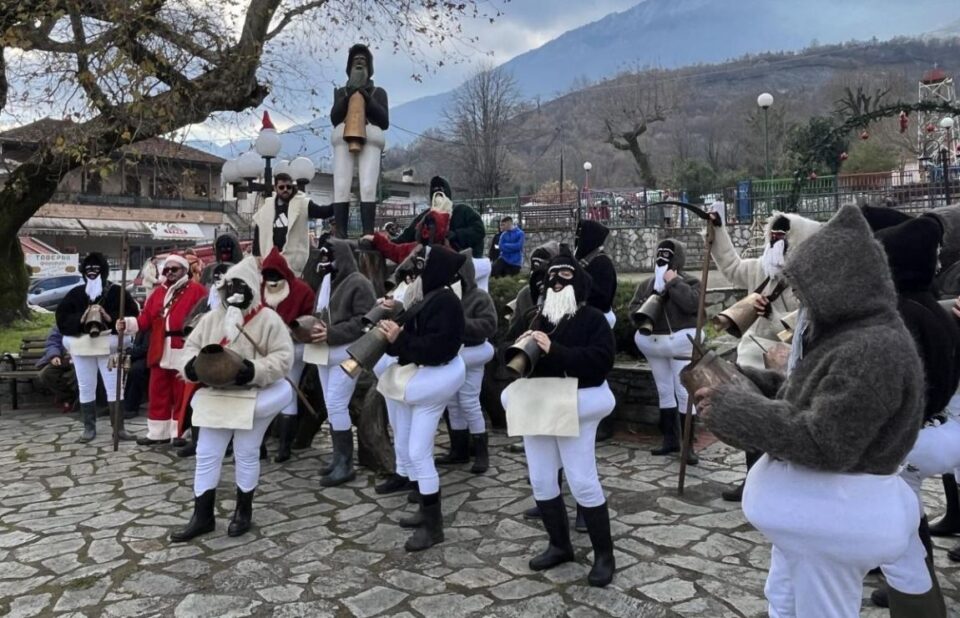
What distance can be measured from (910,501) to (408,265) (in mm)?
3695

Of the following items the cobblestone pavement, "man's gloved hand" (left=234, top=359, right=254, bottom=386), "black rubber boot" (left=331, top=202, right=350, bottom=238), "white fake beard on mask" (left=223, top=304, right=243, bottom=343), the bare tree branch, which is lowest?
the cobblestone pavement

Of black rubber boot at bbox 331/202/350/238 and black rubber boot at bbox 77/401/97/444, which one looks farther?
black rubber boot at bbox 331/202/350/238

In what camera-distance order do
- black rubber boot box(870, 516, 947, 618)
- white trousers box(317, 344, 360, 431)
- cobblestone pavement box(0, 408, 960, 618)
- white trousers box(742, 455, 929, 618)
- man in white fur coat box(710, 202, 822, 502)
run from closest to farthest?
white trousers box(742, 455, 929, 618) → black rubber boot box(870, 516, 947, 618) → cobblestone pavement box(0, 408, 960, 618) → man in white fur coat box(710, 202, 822, 502) → white trousers box(317, 344, 360, 431)

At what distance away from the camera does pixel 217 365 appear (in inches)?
189

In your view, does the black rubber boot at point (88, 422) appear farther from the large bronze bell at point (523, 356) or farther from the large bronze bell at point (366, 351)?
the large bronze bell at point (523, 356)

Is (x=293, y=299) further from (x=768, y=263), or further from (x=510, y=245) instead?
(x=510, y=245)

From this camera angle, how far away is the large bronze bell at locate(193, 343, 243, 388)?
480cm

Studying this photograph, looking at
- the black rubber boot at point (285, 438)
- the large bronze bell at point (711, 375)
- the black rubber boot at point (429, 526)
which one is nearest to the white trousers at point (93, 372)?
the black rubber boot at point (285, 438)

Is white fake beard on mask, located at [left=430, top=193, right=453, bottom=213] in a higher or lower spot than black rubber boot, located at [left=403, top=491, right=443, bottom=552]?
higher

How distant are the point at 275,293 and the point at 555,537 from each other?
3.47m

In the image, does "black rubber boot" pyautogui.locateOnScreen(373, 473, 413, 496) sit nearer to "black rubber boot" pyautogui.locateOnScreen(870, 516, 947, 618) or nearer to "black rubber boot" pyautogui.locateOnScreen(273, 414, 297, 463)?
"black rubber boot" pyautogui.locateOnScreen(273, 414, 297, 463)

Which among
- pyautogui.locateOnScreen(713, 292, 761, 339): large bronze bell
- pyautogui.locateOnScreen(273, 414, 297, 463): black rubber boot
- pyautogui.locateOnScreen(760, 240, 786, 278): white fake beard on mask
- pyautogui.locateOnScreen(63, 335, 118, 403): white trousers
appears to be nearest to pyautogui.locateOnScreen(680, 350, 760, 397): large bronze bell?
pyautogui.locateOnScreen(713, 292, 761, 339): large bronze bell

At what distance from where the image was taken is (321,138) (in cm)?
1091

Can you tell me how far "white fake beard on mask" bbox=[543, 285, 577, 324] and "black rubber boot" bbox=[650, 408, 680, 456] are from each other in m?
3.21
